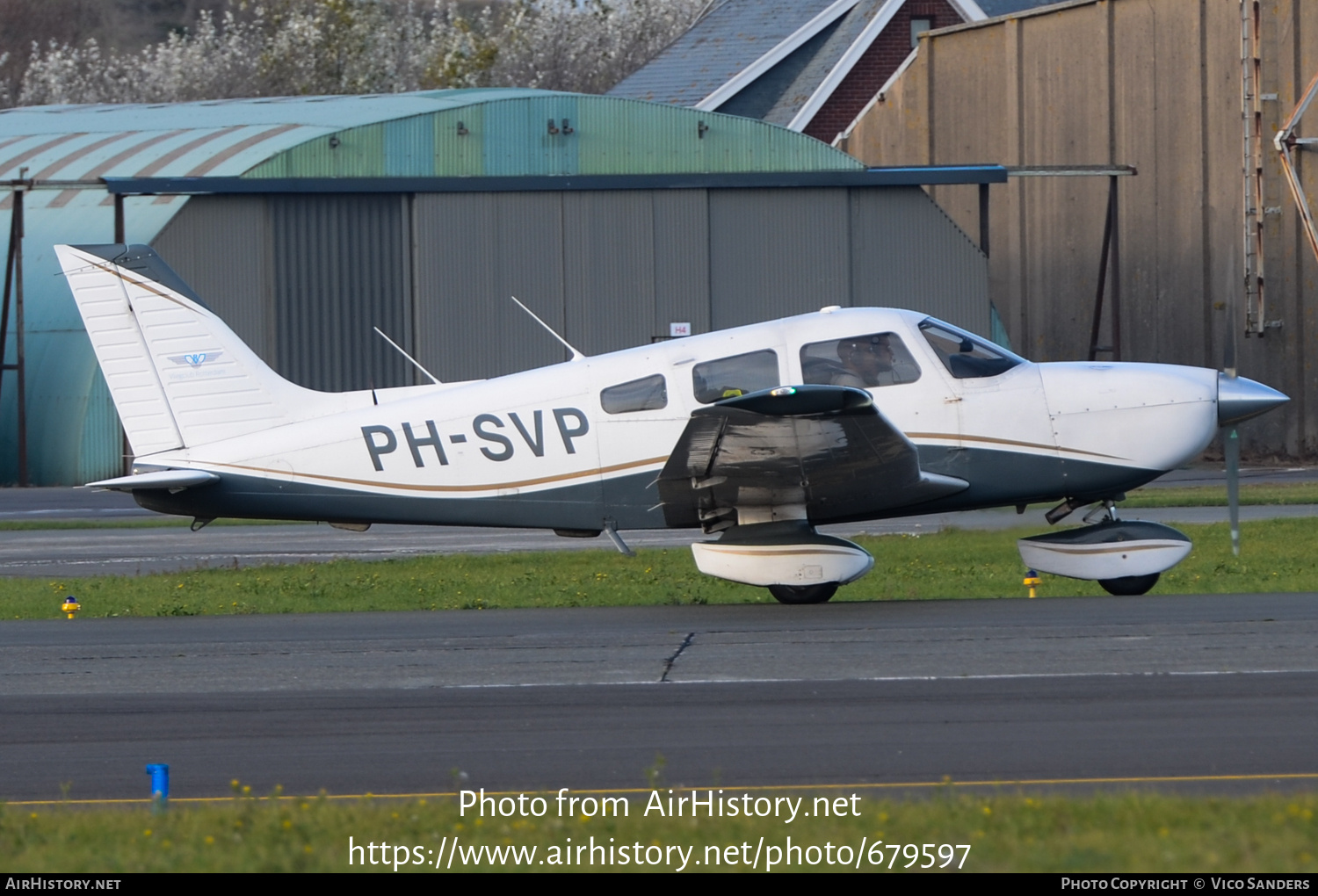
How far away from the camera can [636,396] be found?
12344mm

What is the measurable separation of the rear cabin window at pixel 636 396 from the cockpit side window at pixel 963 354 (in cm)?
207

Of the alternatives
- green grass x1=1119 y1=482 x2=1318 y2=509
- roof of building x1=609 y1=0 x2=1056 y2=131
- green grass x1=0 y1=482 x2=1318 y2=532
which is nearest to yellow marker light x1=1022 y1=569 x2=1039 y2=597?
green grass x1=1119 y1=482 x2=1318 y2=509

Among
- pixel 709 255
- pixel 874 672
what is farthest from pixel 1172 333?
pixel 874 672

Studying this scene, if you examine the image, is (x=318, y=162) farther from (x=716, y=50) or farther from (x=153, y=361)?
(x=716, y=50)

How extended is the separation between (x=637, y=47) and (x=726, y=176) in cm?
5090

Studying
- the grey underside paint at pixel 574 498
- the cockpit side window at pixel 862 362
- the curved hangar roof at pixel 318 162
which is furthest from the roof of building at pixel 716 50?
the cockpit side window at pixel 862 362

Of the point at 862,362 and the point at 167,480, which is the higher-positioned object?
the point at 862,362

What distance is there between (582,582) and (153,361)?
4.48 meters

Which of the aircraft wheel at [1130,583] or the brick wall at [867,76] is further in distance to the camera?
the brick wall at [867,76]

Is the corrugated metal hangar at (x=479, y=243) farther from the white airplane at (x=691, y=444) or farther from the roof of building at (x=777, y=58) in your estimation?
the white airplane at (x=691, y=444)

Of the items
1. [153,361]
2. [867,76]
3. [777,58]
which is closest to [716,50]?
[777,58]

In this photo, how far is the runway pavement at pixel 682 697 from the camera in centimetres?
732

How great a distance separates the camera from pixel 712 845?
18.3 feet

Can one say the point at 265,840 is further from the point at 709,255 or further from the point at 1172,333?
the point at 1172,333
